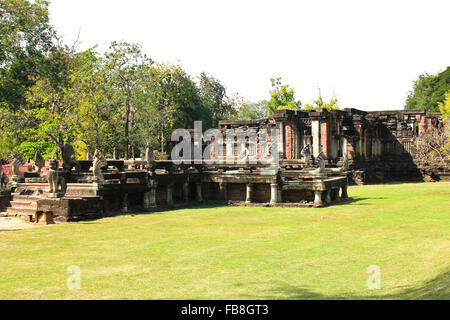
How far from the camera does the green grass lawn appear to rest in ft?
25.2

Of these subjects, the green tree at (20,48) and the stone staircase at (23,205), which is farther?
the green tree at (20,48)

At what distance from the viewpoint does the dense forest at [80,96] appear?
24.6 meters

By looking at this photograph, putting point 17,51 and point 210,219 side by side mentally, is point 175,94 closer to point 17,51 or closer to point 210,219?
point 17,51

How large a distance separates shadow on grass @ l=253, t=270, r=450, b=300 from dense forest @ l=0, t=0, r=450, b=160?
20734 millimetres

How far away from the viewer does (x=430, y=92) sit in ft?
240

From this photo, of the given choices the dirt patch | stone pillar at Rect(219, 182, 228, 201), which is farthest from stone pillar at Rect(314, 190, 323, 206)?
the dirt patch

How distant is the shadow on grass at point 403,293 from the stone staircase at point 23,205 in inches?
540

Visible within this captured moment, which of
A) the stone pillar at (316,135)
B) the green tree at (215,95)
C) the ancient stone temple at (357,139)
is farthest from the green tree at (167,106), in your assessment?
the stone pillar at (316,135)

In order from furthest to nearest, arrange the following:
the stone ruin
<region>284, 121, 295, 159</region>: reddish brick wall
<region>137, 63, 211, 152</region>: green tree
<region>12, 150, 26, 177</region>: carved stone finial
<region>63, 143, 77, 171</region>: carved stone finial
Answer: <region>137, 63, 211, 152</region>: green tree
<region>284, 121, 295, 159</region>: reddish brick wall
<region>12, 150, 26, 177</region>: carved stone finial
<region>63, 143, 77, 171</region>: carved stone finial
the stone ruin

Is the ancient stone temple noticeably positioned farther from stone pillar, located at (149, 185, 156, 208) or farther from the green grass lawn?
the green grass lawn

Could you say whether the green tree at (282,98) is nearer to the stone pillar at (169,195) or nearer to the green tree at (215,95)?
the green tree at (215,95)

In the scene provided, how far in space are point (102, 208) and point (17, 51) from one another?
11489mm

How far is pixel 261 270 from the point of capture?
9016mm
